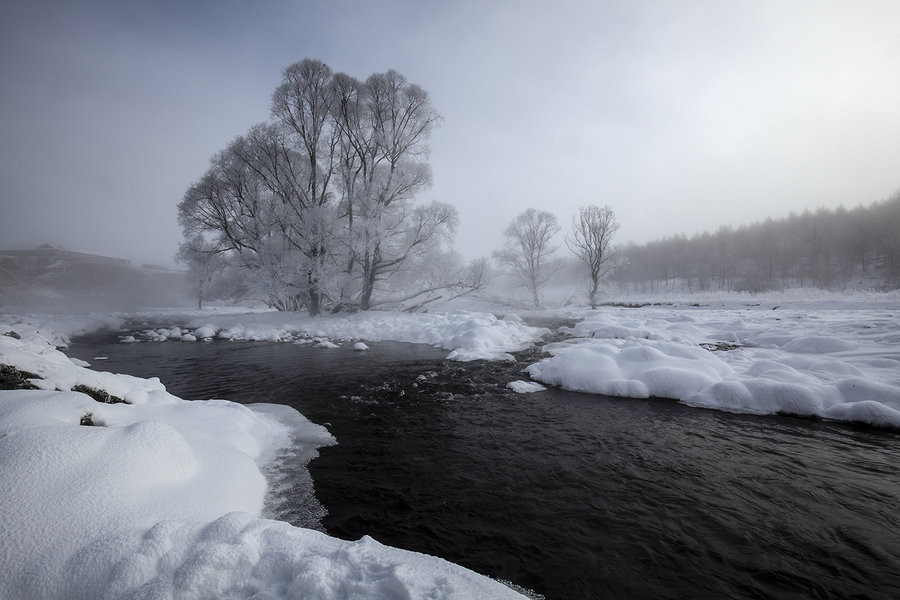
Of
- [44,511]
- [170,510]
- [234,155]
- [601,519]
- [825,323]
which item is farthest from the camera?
[234,155]

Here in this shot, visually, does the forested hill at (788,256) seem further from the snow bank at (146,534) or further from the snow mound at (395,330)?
the snow bank at (146,534)

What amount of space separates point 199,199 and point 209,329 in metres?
7.76

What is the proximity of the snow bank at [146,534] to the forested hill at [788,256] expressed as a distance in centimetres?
3871

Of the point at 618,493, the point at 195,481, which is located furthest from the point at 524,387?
the point at 195,481

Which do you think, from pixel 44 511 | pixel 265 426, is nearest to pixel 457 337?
pixel 265 426

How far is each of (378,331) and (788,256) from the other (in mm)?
64557

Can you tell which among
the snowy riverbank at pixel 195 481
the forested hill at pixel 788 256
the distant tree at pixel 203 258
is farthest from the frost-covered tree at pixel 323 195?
the forested hill at pixel 788 256

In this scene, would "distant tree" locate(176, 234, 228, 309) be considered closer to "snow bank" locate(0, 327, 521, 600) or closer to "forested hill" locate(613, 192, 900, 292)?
"snow bank" locate(0, 327, 521, 600)

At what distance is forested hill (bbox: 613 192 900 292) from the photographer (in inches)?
1554

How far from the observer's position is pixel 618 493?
3.29m

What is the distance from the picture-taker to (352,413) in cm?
578

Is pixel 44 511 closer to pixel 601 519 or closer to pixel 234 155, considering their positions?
pixel 601 519

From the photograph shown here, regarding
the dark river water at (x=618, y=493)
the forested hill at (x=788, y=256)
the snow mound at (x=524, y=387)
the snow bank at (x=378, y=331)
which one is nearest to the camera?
the dark river water at (x=618, y=493)

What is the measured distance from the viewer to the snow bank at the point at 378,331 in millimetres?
11453
